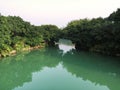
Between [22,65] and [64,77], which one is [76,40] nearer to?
[22,65]

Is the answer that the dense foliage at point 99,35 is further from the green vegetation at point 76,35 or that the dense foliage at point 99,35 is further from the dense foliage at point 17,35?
the dense foliage at point 17,35

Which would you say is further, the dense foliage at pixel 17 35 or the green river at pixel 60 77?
the dense foliage at pixel 17 35

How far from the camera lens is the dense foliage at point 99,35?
2115cm

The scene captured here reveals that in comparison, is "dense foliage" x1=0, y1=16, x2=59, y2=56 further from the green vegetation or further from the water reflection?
the water reflection

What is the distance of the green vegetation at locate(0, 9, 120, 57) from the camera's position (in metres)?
21.3

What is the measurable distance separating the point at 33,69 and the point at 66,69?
250 centimetres

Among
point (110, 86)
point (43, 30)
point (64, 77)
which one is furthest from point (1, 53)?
point (43, 30)

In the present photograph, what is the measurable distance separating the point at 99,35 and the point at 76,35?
5.01m

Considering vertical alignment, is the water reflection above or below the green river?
above

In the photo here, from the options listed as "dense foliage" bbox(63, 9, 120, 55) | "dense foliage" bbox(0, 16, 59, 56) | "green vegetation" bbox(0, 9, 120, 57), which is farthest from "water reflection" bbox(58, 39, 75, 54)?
"dense foliage" bbox(0, 16, 59, 56)

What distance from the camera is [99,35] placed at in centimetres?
2383

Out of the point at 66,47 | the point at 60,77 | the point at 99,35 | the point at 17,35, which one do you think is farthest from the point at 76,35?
the point at 60,77

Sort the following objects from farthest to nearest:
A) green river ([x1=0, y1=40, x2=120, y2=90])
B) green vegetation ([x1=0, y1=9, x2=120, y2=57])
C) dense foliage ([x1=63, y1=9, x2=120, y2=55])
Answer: green vegetation ([x1=0, y1=9, x2=120, y2=57]) → dense foliage ([x1=63, y1=9, x2=120, y2=55]) → green river ([x1=0, y1=40, x2=120, y2=90])

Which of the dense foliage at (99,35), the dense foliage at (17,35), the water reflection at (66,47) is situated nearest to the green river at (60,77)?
the dense foliage at (17,35)
